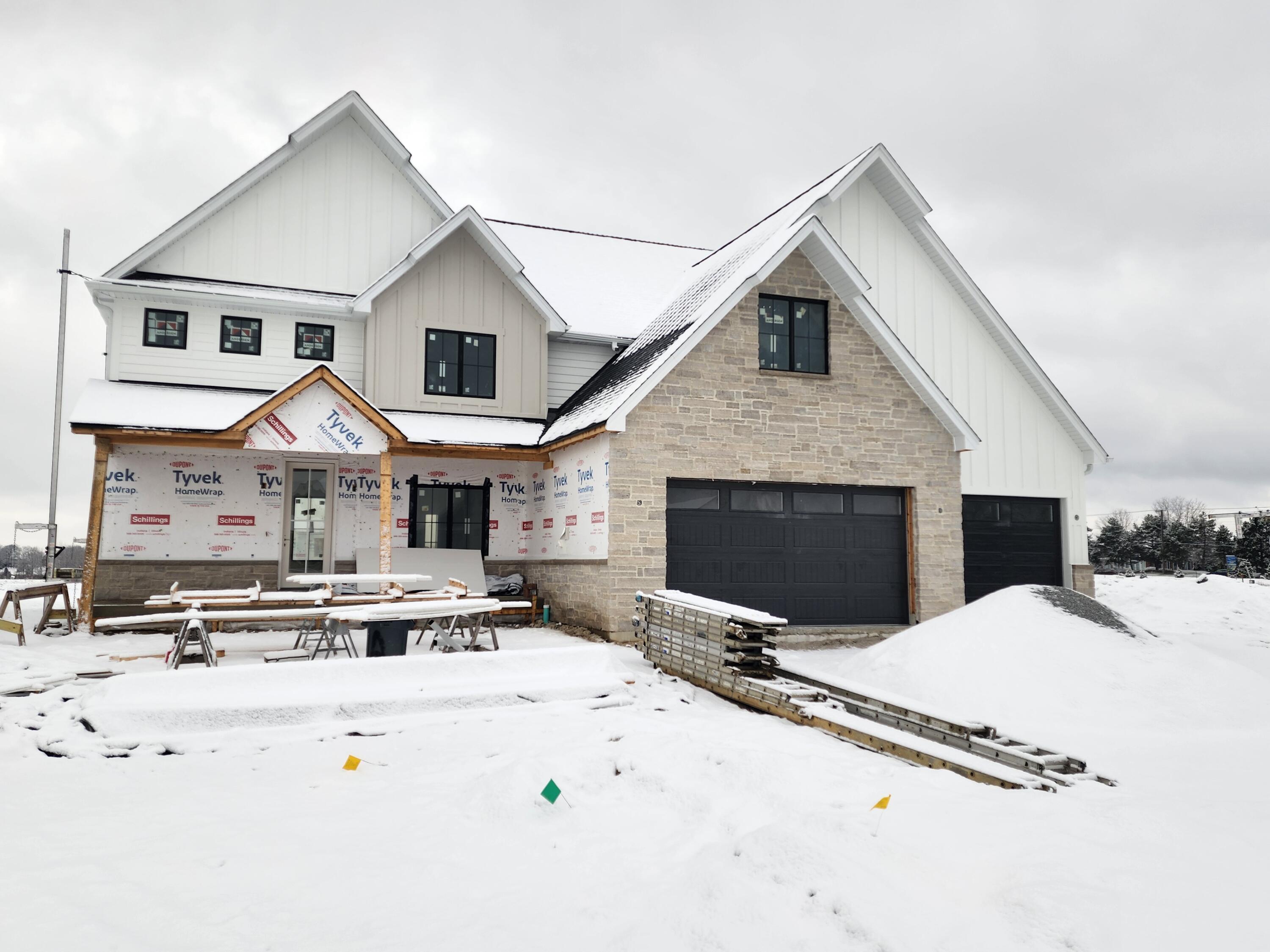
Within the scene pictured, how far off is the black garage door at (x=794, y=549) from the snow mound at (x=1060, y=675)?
8.61 feet

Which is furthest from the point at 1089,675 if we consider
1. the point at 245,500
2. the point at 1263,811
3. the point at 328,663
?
→ the point at 245,500

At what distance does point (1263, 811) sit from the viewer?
542cm

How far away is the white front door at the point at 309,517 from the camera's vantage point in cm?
1481

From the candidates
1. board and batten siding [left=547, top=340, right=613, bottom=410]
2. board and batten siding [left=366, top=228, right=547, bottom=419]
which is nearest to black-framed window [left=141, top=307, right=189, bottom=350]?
board and batten siding [left=366, top=228, right=547, bottom=419]

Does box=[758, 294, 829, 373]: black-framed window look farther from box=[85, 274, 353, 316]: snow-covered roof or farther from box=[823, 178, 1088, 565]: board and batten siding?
box=[85, 274, 353, 316]: snow-covered roof

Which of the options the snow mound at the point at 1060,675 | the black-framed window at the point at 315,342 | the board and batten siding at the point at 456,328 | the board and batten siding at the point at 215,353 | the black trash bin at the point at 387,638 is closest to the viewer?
the snow mound at the point at 1060,675

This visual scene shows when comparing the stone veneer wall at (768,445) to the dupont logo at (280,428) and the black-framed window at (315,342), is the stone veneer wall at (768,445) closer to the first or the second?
the dupont logo at (280,428)

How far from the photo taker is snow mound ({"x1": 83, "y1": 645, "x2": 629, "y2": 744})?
22.8ft

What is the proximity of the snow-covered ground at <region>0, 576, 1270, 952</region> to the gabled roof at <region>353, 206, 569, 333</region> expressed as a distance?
310 inches

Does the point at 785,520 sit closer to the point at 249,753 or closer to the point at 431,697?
the point at 431,697

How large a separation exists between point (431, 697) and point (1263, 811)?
6.37 m

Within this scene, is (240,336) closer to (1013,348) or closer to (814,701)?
(814,701)

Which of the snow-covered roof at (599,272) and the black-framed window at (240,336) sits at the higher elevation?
the snow-covered roof at (599,272)

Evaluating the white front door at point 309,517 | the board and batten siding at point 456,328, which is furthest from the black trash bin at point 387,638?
the board and batten siding at point 456,328
